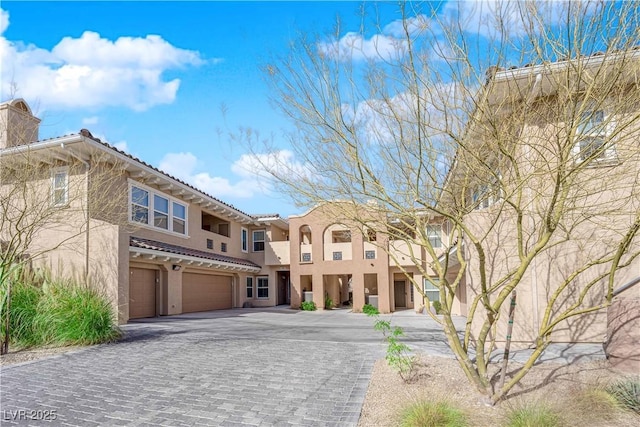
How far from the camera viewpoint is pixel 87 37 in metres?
10.3

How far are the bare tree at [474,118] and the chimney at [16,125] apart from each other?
30.7ft

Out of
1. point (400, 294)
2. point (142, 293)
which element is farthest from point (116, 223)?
point (400, 294)

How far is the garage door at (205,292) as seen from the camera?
2116cm

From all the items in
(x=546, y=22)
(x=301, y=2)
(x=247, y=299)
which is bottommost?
(x=247, y=299)

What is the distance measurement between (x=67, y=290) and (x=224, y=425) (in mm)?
7841

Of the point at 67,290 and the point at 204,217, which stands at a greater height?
the point at 204,217

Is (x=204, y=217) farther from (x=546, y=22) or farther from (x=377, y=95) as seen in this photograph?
(x=546, y=22)

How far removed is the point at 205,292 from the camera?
23.3 metres

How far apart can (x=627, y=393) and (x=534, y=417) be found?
1944 millimetres

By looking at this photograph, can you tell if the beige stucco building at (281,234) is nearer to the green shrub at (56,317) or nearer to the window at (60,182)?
the window at (60,182)

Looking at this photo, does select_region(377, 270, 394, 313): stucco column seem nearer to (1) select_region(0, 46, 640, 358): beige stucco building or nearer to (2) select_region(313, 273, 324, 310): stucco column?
(1) select_region(0, 46, 640, 358): beige stucco building

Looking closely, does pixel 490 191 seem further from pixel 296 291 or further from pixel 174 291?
pixel 296 291

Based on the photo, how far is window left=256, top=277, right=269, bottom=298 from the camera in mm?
28984

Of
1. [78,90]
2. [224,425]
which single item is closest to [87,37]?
[78,90]
